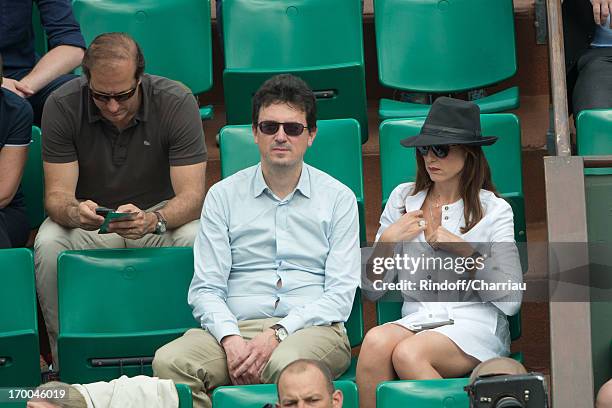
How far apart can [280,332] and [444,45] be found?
6.34 feet

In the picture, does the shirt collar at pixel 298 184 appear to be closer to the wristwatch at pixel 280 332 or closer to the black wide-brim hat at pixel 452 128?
the black wide-brim hat at pixel 452 128

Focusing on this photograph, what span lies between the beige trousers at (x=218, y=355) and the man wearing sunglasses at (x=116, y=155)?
581mm

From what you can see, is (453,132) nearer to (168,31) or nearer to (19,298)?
(19,298)

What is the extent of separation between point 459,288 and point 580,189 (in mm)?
481

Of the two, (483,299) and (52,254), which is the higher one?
(52,254)

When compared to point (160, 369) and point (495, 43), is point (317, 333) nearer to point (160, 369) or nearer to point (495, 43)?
point (160, 369)

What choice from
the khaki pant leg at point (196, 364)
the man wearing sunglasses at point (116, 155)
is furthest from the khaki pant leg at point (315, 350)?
the man wearing sunglasses at point (116, 155)

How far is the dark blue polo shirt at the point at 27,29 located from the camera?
518 centimetres

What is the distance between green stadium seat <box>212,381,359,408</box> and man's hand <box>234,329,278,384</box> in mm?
352

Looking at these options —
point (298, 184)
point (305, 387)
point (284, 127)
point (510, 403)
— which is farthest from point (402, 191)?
point (510, 403)

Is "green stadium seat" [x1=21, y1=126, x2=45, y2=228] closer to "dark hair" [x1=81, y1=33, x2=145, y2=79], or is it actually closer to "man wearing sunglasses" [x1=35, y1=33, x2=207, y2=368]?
"man wearing sunglasses" [x1=35, y1=33, x2=207, y2=368]

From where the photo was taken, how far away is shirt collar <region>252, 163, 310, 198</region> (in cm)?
415

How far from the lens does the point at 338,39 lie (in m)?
5.31

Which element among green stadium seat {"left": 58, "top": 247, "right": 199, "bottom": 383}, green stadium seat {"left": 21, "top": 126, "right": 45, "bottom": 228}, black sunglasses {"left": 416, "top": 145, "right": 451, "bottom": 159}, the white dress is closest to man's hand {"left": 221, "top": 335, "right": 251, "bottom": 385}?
green stadium seat {"left": 58, "top": 247, "right": 199, "bottom": 383}
